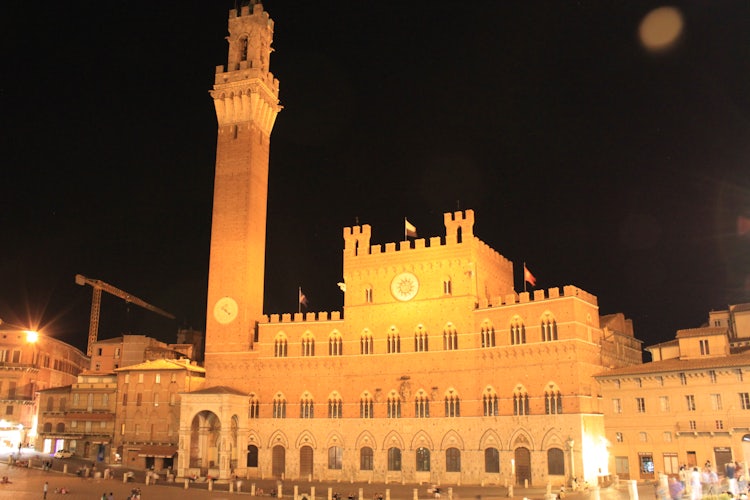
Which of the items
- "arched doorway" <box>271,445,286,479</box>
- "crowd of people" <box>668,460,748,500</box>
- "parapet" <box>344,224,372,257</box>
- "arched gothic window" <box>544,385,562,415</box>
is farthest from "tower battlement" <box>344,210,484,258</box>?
"crowd of people" <box>668,460,748,500</box>

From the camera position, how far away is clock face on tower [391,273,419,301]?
59.8 m

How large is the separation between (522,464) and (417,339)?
13005 millimetres

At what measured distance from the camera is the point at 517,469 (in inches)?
2051

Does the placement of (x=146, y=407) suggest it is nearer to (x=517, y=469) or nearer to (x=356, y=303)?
(x=356, y=303)

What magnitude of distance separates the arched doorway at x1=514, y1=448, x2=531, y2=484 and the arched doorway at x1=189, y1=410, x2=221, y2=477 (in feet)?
88.1

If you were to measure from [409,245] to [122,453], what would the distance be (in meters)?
34.5

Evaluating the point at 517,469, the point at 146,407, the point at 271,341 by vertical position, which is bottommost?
the point at 517,469

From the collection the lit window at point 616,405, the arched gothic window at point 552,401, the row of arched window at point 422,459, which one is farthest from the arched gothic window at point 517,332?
the row of arched window at point 422,459

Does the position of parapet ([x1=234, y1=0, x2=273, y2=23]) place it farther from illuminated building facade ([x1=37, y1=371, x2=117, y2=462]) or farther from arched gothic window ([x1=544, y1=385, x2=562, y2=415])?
arched gothic window ([x1=544, y1=385, x2=562, y2=415])

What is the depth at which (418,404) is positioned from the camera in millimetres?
57562

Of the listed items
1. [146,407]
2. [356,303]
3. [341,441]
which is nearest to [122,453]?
[146,407]

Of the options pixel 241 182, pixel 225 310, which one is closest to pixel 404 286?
pixel 225 310

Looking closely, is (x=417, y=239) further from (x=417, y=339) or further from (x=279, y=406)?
(x=279, y=406)

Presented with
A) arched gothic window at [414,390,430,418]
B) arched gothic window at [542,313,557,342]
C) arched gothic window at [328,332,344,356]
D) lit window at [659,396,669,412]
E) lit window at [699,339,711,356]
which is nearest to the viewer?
lit window at [659,396,669,412]
